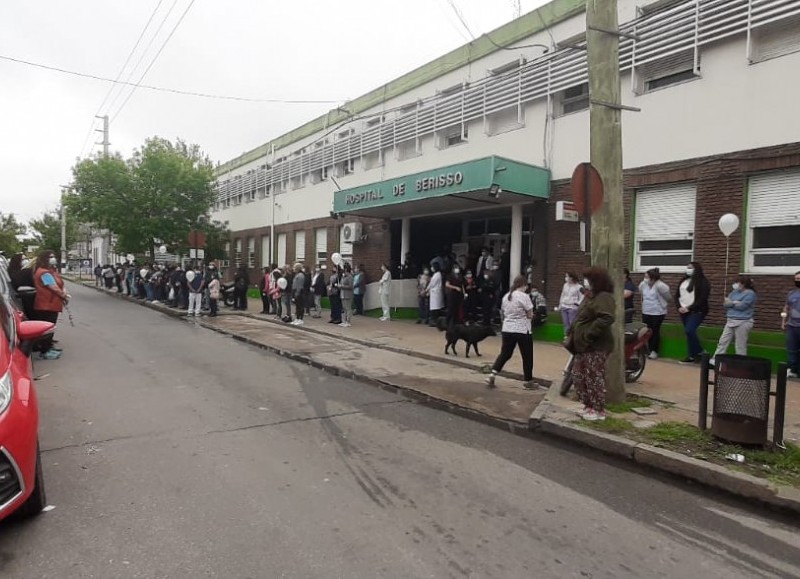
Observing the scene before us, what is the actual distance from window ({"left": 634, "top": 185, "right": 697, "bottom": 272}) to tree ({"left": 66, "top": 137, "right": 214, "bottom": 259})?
21303 millimetres

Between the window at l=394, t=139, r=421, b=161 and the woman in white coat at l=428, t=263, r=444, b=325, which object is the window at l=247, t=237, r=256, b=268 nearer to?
the window at l=394, t=139, r=421, b=161

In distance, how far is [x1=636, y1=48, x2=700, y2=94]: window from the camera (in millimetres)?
10375

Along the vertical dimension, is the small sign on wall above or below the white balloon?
above

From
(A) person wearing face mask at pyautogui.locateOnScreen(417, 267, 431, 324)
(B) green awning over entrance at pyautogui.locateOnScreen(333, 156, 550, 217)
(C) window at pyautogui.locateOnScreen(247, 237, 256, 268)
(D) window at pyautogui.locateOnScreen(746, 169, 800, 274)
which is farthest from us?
(C) window at pyautogui.locateOnScreen(247, 237, 256, 268)

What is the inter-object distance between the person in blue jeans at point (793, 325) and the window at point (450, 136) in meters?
9.30

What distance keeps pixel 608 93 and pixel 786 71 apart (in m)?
4.95

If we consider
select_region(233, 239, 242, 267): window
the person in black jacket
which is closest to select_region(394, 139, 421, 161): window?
the person in black jacket

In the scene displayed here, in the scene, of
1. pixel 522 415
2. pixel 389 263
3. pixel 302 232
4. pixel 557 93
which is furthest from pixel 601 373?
pixel 302 232

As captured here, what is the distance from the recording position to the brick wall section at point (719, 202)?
8.98 m

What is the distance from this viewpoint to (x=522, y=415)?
6.30 m

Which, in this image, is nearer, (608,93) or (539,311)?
(608,93)

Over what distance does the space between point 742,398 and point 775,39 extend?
7602mm

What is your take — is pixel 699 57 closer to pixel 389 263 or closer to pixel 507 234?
pixel 507 234

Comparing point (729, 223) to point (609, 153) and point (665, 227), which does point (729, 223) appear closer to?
point (665, 227)
